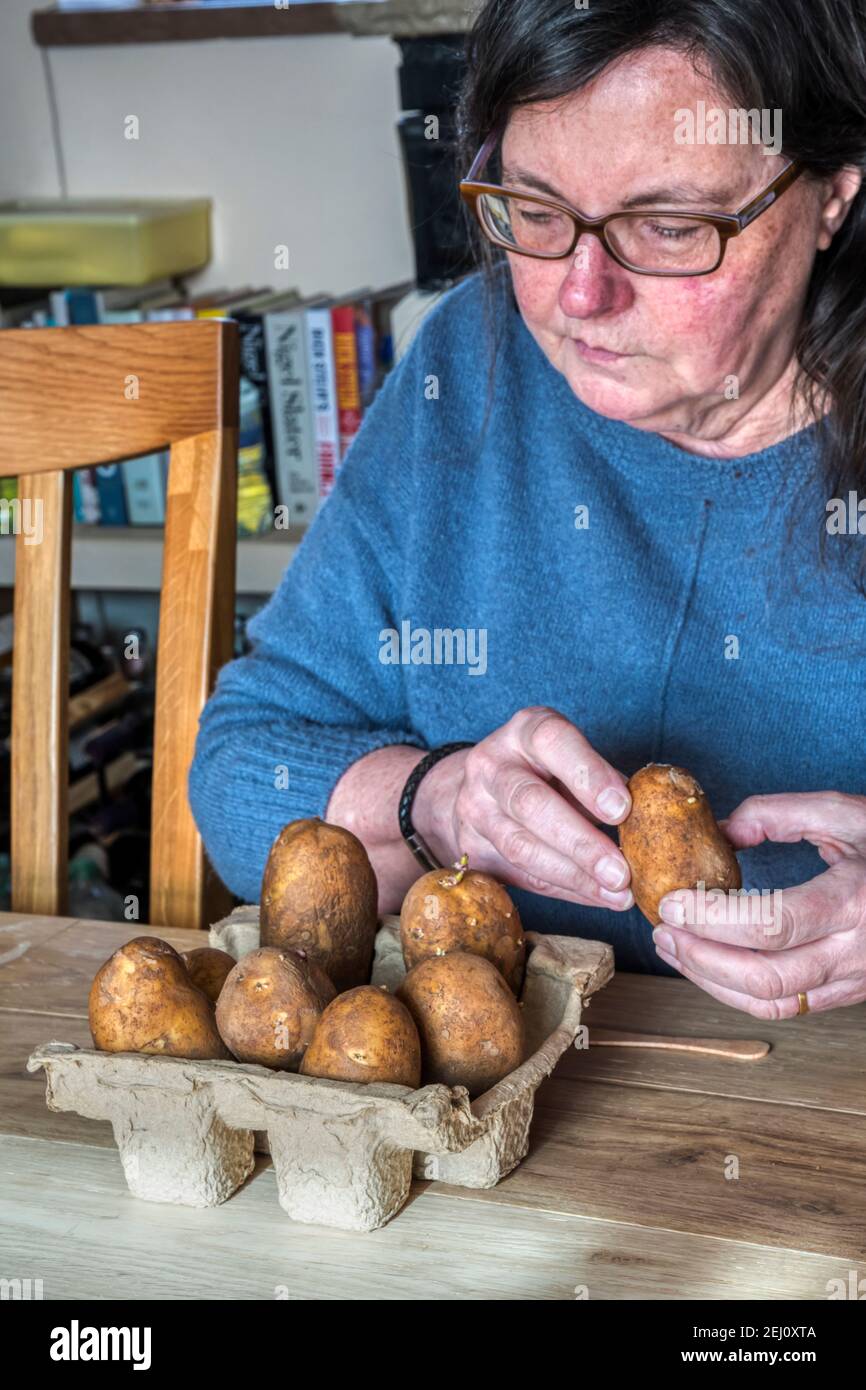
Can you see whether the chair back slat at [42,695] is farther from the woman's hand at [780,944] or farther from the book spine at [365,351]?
the book spine at [365,351]

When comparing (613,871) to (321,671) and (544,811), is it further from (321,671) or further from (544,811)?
(321,671)

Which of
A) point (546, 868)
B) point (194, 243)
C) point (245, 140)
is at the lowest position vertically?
point (546, 868)

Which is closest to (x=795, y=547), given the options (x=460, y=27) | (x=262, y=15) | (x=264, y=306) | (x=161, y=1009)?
(x=161, y=1009)

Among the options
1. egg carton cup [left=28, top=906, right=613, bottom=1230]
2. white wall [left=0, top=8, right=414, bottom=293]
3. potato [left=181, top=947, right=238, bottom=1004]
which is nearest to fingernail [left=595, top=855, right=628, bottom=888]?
egg carton cup [left=28, top=906, right=613, bottom=1230]

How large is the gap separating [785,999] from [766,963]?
3 centimetres

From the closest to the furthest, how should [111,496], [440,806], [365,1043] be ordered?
1. [365,1043]
2. [440,806]
3. [111,496]

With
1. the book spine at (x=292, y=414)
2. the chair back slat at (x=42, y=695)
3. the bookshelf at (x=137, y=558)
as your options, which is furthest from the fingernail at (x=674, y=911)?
the book spine at (x=292, y=414)

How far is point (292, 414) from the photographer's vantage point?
2.17 meters

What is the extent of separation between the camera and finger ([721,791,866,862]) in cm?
88

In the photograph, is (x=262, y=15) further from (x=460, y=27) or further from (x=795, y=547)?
(x=795, y=547)

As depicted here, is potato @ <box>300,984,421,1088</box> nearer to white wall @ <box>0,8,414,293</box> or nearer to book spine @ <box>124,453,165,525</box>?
book spine @ <box>124,453,165,525</box>

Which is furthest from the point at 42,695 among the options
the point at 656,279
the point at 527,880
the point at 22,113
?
the point at 22,113

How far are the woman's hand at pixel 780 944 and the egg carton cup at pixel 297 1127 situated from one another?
3.5 inches

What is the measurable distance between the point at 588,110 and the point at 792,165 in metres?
0.13
